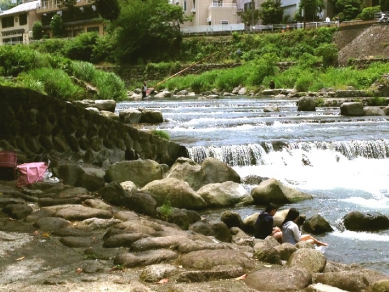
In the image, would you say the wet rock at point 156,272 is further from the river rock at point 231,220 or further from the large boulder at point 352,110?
the large boulder at point 352,110

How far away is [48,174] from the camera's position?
10.4 meters

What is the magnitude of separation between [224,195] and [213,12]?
50.7m

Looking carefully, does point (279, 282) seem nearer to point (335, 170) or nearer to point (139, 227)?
point (139, 227)

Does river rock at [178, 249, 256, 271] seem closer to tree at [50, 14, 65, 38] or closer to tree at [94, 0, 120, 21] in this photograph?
tree at [94, 0, 120, 21]

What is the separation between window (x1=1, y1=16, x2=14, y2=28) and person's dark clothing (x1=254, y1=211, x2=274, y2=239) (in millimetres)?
74957

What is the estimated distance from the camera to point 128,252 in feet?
18.1

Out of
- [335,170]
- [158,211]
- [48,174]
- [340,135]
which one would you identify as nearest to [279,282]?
[158,211]

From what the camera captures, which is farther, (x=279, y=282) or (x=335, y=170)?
(x=335, y=170)

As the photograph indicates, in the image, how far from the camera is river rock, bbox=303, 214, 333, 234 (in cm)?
920

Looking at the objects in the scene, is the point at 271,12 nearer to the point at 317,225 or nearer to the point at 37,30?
the point at 37,30

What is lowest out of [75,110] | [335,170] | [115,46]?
[335,170]

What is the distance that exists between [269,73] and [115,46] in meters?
23.1

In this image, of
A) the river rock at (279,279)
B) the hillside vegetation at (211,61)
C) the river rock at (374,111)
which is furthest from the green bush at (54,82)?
the river rock at (279,279)

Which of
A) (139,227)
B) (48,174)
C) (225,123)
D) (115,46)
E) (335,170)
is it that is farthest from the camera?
(115,46)
